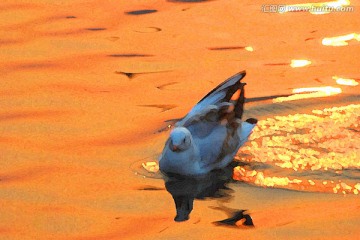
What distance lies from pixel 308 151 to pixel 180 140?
60.5 inches

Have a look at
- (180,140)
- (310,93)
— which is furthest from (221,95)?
(310,93)

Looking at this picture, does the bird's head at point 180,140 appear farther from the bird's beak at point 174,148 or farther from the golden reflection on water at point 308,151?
the golden reflection on water at point 308,151

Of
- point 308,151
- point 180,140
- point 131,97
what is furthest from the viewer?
point 131,97

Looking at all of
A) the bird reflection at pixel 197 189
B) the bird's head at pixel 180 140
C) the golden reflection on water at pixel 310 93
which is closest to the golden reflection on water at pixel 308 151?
the bird reflection at pixel 197 189

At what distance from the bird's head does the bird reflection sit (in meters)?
0.36

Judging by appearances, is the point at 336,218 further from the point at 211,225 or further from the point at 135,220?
the point at 135,220

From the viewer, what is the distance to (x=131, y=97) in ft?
48.4

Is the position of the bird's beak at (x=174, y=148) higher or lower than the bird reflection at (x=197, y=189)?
higher

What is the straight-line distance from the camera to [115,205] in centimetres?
1170

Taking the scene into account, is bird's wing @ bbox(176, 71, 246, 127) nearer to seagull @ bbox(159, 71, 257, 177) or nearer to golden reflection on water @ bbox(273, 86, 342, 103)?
seagull @ bbox(159, 71, 257, 177)

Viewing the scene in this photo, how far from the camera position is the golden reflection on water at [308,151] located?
12.1 meters

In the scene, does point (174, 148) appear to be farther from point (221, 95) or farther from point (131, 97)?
point (131, 97)

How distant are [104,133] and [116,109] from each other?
835mm

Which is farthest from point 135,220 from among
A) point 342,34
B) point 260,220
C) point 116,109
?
point 342,34
